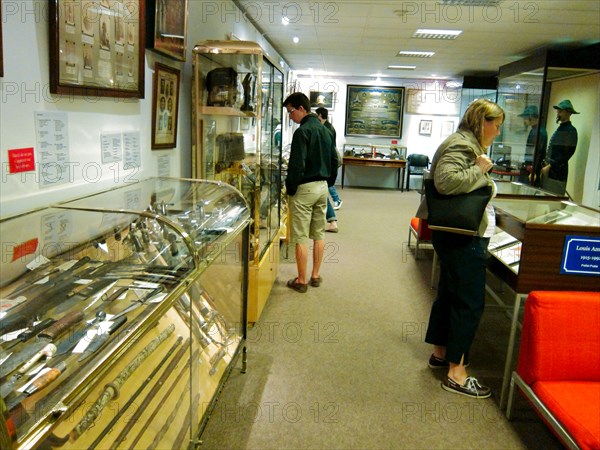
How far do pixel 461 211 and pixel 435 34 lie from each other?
4059 millimetres

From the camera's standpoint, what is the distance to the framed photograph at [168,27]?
2453 millimetres

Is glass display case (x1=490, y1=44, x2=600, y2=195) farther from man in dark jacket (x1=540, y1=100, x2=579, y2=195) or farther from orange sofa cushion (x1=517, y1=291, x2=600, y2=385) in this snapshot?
orange sofa cushion (x1=517, y1=291, x2=600, y2=385)

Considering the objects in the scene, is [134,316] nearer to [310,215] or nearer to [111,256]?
[111,256]

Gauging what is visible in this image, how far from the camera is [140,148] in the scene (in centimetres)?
257

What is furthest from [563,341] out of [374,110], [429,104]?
[429,104]

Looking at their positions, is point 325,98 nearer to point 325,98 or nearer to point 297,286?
point 325,98

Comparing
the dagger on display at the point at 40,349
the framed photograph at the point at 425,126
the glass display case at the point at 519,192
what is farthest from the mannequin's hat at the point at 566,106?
the dagger on display at the point at 40,349

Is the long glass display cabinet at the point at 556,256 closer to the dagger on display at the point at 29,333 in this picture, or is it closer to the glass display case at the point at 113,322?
the glass display case at the point at 113,322

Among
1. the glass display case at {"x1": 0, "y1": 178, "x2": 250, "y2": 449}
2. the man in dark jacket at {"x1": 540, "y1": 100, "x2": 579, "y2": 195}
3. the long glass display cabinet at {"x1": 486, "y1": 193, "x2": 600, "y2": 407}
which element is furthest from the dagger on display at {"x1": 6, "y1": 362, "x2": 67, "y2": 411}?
the man in dark jacket at {"x1": 540, "y1": 100, "x2": 579, "y2": 195}

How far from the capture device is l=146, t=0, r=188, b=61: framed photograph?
2453 mm

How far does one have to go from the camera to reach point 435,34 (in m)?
5.62

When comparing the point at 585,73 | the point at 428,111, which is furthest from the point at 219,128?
the point at 428,111

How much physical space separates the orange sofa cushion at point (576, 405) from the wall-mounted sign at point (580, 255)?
516 mm

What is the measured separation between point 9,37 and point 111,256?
84 cm
